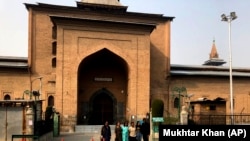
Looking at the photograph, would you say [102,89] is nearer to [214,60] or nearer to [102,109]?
[102,109]

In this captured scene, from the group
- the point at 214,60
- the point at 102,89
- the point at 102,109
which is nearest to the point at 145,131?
the point at 102,109

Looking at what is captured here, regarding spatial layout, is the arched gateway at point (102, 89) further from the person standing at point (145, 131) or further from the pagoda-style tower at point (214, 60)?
the pagoda-style tower at point (214, 60)

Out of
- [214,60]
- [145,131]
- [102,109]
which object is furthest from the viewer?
[214,60]

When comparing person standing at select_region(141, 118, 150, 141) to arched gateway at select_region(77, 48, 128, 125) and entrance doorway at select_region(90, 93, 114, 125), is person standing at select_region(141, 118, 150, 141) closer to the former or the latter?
arched gateway at select_region(77, 48, 128, 125)

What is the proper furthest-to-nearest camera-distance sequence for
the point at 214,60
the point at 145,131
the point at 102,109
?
the point at 214,60 → the point at 102,109 → the point at 145,131

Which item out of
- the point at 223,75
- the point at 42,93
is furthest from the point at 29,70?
the point at 223,75

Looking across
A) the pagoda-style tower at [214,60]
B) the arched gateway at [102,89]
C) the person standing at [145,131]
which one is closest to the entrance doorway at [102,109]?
the arched gateway at [102,89]

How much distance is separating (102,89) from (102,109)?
6.01 ft

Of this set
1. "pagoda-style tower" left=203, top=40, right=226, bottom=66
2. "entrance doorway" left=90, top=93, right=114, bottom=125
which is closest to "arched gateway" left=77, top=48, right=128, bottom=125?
"entrance doorway" left=90, top=93, right=114, bottom=125

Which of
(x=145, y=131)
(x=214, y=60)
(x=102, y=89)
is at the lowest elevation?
(x=145, y=131)

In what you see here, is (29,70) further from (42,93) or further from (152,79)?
(152,79)

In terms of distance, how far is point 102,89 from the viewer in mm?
34094

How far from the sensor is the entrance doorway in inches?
1327

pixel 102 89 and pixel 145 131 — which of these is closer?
pixel 145 131
